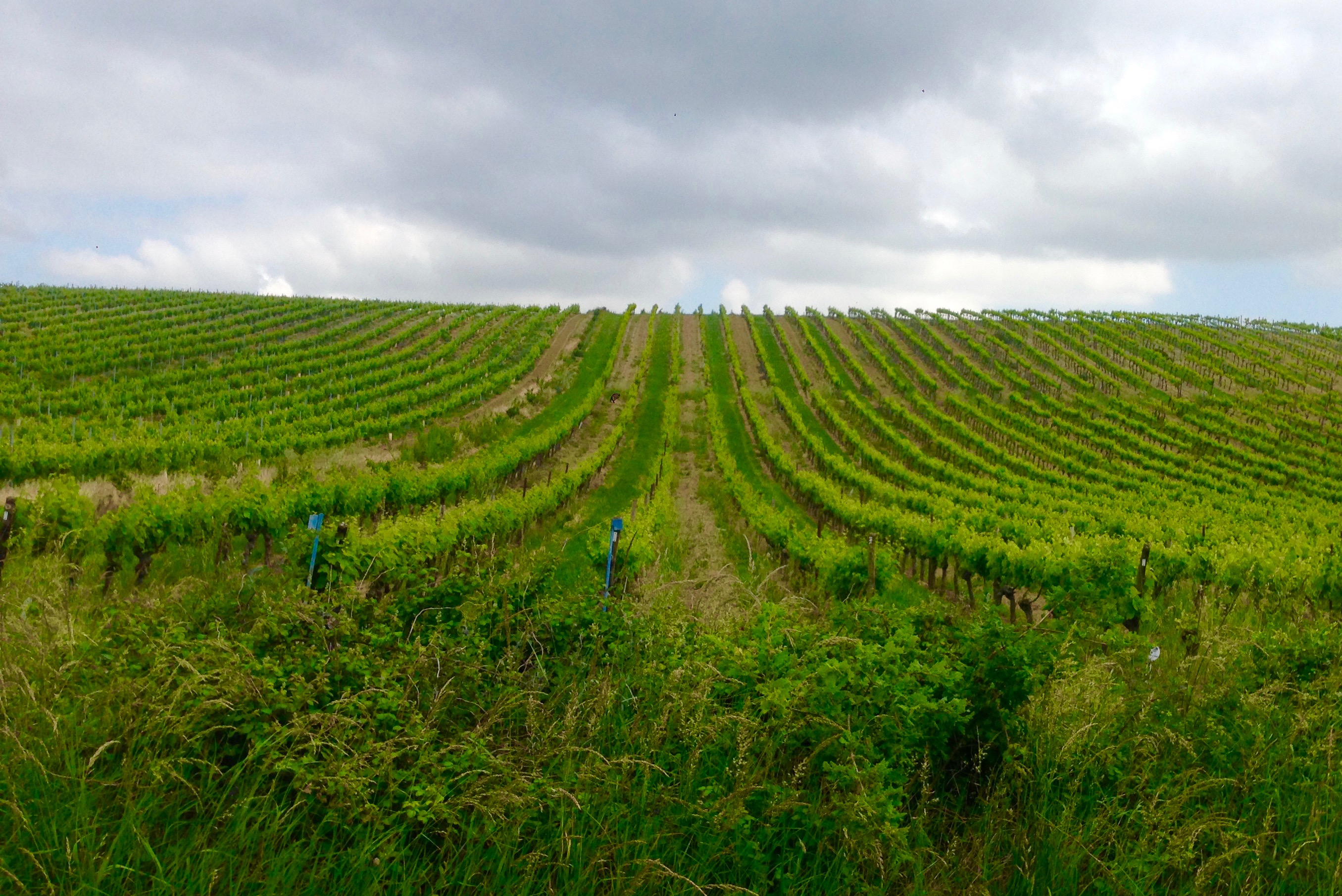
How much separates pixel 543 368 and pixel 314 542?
165ft

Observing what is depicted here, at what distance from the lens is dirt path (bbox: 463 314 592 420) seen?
141 feet

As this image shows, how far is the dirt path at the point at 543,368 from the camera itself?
141 feet

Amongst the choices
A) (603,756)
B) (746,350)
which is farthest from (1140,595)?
(746,350)

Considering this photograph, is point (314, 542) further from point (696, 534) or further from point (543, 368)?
point (543, 368)

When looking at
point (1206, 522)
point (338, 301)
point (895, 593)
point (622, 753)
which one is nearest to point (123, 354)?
point (338, 301)

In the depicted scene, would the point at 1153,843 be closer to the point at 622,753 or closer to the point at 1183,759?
the point at 1183,759

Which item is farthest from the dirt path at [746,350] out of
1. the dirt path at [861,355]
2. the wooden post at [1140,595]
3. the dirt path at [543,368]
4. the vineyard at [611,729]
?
the vineyard at [611,729]

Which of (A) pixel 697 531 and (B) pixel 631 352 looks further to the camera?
(B) pixel 631 352

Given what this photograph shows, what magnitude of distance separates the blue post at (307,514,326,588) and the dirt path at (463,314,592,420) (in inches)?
1417

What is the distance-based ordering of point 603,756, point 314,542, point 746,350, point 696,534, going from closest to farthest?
point 603,756
point 314,542
point 696,534
point 746,350

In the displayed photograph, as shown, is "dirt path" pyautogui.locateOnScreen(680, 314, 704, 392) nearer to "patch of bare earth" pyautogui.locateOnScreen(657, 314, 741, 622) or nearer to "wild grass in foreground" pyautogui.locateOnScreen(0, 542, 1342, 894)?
"patch of bare earth" pyautogui.locateOnScreen(657, 314, 741, 622)

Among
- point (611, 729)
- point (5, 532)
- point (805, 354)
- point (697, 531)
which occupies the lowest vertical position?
point (697, 531)

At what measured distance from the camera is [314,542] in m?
5.35

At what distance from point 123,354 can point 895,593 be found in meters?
48.3
